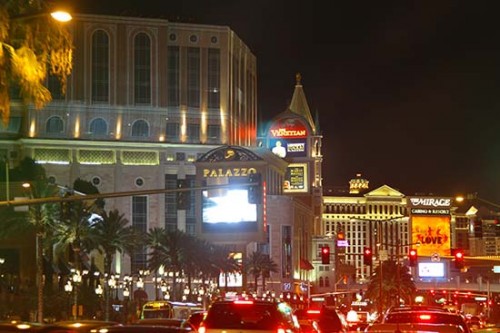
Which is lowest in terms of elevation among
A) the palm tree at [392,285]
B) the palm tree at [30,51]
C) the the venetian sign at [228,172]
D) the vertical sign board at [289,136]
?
the palm tree at [392,285]

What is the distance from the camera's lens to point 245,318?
68.1 feet

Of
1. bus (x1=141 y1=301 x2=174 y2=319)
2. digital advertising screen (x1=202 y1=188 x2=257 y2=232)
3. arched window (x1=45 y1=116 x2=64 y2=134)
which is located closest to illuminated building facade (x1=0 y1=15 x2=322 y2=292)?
arched window (x1=45 y1=116 x2=64 y2=134)

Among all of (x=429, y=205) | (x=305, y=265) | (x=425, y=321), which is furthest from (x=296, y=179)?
(x=425, y=321)

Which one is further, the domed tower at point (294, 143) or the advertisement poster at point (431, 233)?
the domed tower at point (294, 143)

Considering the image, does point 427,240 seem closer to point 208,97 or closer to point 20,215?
point 208,97

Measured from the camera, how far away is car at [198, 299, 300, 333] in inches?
795

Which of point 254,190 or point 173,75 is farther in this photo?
point 173,75

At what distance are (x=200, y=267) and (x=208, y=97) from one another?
139 feet

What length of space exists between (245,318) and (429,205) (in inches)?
6135

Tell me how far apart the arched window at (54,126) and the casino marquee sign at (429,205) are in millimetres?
60686

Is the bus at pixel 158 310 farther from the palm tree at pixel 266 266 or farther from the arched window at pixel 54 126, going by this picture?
the arched window at pixel 54 126

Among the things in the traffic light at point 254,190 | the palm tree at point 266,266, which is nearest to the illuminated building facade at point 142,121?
the palm tree at point 266,266

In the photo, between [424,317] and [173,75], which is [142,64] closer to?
[173,75]

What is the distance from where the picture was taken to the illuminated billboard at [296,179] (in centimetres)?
18312
